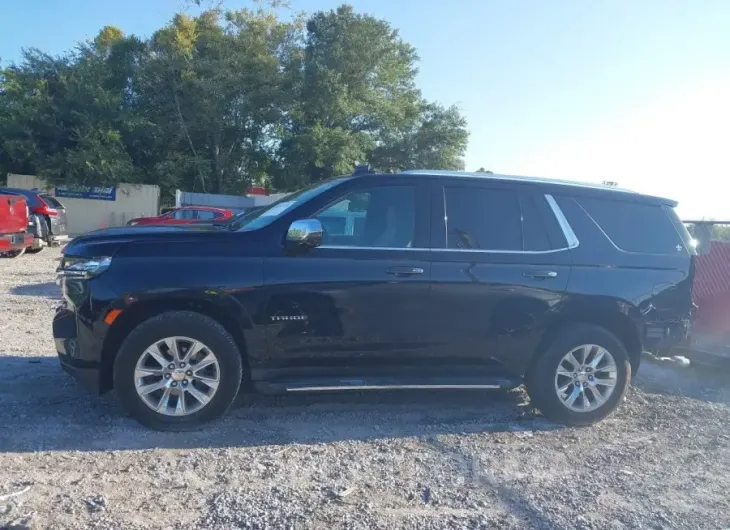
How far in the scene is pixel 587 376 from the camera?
208 inches

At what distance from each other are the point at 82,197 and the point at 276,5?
52.8 feet

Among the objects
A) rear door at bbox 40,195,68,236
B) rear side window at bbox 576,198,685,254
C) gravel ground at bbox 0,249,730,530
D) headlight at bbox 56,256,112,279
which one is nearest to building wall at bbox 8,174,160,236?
rear door at bbox 40,195,68,236

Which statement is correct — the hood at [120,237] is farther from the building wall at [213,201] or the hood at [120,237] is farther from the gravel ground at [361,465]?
the building wall at [213,201]

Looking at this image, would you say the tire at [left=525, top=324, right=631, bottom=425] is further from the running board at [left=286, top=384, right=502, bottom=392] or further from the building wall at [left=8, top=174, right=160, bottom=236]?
the building wall at [left=8, top=174, right=160, bottom=236]

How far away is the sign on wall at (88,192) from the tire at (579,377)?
2846cm

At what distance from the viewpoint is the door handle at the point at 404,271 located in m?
4.84

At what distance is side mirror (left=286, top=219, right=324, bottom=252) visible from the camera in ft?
→ 15.0

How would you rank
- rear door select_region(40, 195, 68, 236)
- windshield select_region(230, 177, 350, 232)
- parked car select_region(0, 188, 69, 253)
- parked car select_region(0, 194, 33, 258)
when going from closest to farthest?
windshield select_region(230, 177, 350, 232) < parked car select_region(0, 194, 33, 258) < parked car select_region(0, 188, 69, 253) < rear door select_region(40, 195, 68, 236)

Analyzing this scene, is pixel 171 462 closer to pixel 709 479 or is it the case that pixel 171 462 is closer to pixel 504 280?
pixel 504 280

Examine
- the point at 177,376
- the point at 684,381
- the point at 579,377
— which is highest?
the point at 579,377

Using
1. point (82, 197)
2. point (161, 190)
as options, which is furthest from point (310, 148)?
point (82, 197)

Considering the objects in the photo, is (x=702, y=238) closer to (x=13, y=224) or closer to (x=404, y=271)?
(x=404, y=271)

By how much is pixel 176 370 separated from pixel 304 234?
52.1 inches

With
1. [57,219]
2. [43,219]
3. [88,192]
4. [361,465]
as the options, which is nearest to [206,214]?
[57,219]
